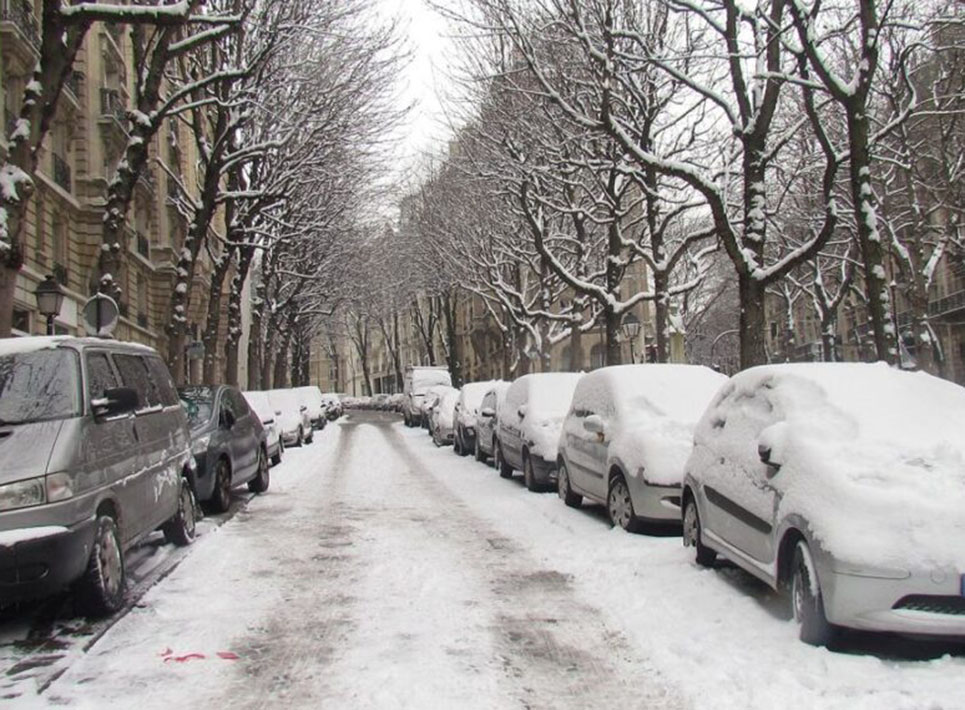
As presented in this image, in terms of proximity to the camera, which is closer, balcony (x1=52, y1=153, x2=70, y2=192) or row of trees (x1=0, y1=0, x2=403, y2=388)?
row of trees (x1=0, y1=0, x2=403, y2=388)

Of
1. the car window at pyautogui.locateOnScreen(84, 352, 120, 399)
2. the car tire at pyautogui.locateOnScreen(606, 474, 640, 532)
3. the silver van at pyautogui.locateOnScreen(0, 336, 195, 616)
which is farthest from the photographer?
the car tire at pyautogui.locateOnScreen(606, 474, 640, 532)

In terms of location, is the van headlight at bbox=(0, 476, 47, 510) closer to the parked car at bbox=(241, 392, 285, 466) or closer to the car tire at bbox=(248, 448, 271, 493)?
the car tire at bbox=(248, 448, 271, 493)

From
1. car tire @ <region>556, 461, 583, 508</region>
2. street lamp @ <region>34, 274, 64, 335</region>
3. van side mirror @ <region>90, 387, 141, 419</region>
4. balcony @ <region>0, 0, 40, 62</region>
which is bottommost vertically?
car tire @ <region>556, 461, 583, 508</region>

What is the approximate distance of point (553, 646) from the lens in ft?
18.3

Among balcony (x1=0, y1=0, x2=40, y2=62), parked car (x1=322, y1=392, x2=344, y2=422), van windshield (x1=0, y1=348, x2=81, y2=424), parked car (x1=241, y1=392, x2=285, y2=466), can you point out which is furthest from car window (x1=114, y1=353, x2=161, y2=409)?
parked car (x1=322, y1=392, x2=344, y2=422)

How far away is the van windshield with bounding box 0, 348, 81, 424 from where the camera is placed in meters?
6.24

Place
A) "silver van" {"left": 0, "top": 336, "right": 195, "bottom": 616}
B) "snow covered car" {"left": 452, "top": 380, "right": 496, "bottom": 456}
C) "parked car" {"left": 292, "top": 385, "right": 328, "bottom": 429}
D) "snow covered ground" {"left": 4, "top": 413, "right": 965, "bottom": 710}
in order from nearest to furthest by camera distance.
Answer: "snow covered ground" {"left": 4, "top": 413, "right": 965, "bottom": 710} < "silver van" {"left": 0, "top": 336, "right": 195, "bottom": 616} < "snow covered car" {"left": 452, "top": 380, "right": 496, "bottom": 456} < "parked car" {"left": 292, "top": 385, "right": 328, "bottom": 429}

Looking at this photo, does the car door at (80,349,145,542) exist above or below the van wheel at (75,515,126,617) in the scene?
above

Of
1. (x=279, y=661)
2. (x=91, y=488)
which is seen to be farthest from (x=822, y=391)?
(x=91, y=488)

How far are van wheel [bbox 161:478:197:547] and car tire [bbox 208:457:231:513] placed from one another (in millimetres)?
2208

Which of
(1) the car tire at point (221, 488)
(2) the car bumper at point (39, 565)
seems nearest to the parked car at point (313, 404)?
(1) the car tire at point (221, 488)

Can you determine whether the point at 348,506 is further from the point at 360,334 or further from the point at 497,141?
the point at 360,334

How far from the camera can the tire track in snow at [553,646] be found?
470 centimetres

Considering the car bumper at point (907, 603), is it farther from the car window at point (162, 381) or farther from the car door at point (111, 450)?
the car window at point (162, 381)
